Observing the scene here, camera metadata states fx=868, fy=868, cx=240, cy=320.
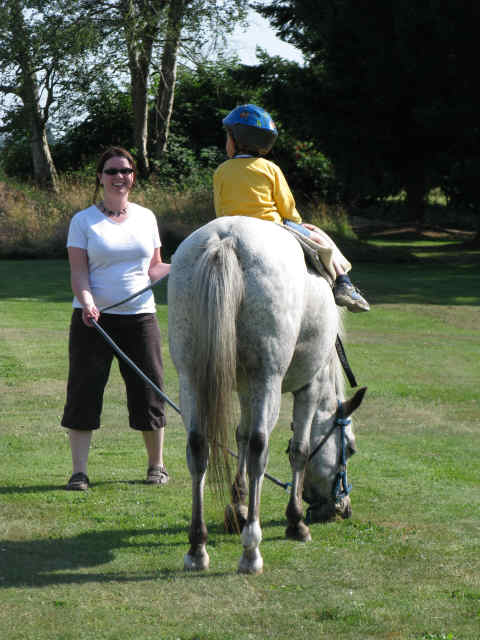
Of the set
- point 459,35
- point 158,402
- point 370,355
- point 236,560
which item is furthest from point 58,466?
point 459,35

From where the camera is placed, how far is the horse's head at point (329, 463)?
5215 mm

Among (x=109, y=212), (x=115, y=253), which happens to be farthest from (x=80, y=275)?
(x=109, y=212)

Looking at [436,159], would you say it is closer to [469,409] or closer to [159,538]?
[469,409]

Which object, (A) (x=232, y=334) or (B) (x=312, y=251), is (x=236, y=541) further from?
(B) (x=312, y=251)

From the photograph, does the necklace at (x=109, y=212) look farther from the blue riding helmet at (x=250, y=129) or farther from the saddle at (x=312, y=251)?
the saddle at (x=312, y=251)

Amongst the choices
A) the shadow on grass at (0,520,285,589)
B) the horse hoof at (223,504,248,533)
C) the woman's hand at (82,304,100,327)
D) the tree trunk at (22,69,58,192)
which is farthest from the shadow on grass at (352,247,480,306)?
the tree trunk at (22,69,58,192)

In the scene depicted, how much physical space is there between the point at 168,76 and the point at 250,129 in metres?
26.5

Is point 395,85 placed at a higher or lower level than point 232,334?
higher

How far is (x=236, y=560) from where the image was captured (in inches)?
181

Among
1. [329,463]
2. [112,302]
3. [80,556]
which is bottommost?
[80,556]

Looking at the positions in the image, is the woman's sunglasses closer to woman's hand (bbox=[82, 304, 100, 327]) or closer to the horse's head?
woman's hand (bbox=[82, 304, 100, 327])

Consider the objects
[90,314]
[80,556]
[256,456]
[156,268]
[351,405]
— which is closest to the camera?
[256,456]

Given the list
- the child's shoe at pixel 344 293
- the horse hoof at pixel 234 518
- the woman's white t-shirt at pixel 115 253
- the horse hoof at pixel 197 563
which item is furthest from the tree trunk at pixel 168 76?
the horse hoof at pixel 197 563

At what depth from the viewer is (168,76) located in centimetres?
3025
